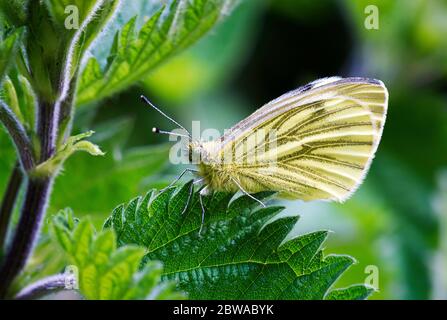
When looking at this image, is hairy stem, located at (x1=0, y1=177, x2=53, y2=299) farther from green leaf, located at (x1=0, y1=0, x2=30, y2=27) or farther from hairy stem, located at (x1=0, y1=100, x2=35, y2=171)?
green leaf, located at (x1=0, y1=0, x2=30, y2=27)

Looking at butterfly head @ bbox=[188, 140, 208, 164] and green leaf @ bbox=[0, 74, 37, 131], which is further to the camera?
butterfly head @ bbox=[188, 140, 208, 164]

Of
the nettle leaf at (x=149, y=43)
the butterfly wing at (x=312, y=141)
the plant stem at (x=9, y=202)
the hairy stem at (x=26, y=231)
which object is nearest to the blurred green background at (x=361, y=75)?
the butterfly wing at (x=312, y=141)

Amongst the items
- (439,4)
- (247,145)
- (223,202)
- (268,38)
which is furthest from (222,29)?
(223,202)

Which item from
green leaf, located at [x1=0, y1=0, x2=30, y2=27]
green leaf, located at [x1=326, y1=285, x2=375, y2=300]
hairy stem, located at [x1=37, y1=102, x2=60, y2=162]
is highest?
green leaf, located at [x1=0, y1=0, x2=30, y2=27]

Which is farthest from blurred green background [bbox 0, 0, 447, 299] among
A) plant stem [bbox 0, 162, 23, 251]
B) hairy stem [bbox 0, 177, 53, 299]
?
hairy stem [bbox 0, 177, 53, 299]
